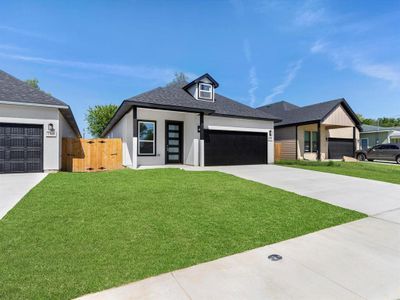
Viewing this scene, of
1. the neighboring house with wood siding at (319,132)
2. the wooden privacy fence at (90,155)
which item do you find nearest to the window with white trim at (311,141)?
the neighboring house with wood siding at (319,132)

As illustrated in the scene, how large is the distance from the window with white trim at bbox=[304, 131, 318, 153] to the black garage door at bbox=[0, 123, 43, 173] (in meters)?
20.6

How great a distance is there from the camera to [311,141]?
2245 centimetres

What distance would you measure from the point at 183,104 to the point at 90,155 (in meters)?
5.55

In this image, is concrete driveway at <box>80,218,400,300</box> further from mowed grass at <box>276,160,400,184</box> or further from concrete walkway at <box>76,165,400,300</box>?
mowed grass at <box>276,160,400,184</box>

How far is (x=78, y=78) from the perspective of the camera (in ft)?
75.0

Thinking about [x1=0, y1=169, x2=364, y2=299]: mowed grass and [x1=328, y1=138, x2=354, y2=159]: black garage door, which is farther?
[x1=328, y1=138, x2=354, y2=159]: black garage door

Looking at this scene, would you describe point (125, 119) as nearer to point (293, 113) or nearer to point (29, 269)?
point (29, 269)

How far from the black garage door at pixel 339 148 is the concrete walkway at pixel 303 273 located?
20814mm

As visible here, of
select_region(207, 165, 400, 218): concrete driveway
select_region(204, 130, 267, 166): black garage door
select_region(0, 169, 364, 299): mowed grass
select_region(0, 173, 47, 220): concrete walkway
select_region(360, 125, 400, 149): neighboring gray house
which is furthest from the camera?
select_region(360, 125, 400, 149): neighboring gray house

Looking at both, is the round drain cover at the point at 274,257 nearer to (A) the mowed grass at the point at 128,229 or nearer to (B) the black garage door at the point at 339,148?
(A) the mowed grass at the point at 128,229

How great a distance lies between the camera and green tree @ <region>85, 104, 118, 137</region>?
127 feet

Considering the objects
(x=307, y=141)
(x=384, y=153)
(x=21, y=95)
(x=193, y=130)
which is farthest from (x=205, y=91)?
(x=384, y=153)

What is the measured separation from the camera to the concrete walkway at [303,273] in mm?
2531

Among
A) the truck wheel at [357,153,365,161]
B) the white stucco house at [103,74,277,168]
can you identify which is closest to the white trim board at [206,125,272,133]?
the white stucco house at [103,74,277,168]
